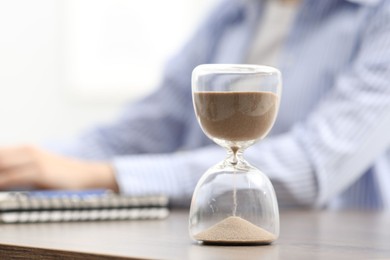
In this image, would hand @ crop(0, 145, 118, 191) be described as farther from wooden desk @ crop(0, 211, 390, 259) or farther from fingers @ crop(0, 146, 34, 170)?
wooden desk @ crop(0, 211, 390, 259)

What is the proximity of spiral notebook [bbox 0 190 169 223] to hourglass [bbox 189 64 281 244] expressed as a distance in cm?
34

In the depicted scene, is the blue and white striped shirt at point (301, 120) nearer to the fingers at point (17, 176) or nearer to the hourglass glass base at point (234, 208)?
the fingers at point (17, 176)

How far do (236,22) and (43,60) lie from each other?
1.35 m

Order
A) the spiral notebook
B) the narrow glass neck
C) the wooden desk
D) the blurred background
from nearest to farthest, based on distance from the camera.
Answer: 1. the wooden desk
2. the narrow glass neck
3. the spiral notebook
4. the blurred background

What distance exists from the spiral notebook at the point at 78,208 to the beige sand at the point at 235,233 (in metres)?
0.35

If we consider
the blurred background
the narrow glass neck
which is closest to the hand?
the narrow glass neck

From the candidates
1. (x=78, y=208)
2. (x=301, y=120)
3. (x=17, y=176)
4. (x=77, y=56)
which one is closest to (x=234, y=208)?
(x=78, y=208)

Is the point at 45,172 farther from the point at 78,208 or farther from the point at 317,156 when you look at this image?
the point at 317,156

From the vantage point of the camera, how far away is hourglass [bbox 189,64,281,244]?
82 cm

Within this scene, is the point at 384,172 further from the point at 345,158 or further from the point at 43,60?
the point at 43,60

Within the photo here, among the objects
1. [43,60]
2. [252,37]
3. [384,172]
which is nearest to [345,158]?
[384,172]

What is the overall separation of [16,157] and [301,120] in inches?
22.7

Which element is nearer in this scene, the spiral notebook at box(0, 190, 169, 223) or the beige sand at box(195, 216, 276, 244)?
the beige sand at box(195, 216, 276, 244)

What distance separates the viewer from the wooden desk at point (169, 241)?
0.74 meters
